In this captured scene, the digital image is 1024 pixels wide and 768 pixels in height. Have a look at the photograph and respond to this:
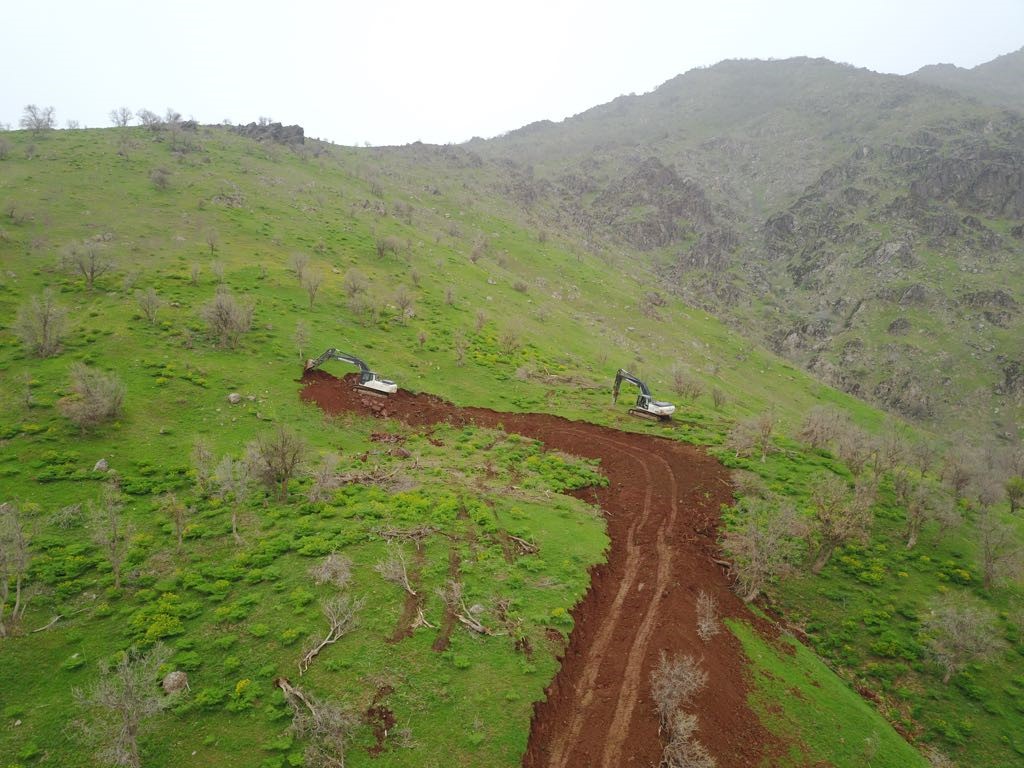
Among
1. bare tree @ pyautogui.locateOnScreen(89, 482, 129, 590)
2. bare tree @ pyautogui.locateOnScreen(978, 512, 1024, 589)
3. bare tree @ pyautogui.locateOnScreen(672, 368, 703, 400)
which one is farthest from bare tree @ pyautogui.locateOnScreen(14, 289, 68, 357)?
bare tree @ pyautogui.locateOnScreen(978, 512, 1024, 589)

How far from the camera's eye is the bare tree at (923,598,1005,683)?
18.4 meters

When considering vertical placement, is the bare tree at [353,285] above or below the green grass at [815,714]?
above

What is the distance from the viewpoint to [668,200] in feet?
568

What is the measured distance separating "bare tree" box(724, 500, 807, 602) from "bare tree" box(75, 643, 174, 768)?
21.5 metres

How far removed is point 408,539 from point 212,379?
23414 mm

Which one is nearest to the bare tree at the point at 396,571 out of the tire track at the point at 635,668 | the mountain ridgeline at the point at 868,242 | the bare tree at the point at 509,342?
the tire track at the point at 635,668

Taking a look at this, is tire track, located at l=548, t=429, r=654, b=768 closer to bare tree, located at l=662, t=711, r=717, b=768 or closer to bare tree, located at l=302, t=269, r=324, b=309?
bare tree, located at l=662, t=711, r=717, b=768

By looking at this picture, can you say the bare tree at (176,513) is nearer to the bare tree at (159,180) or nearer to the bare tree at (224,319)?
the bare tree at (224,319)

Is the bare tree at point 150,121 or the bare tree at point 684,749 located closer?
the bare tree at point 684,749

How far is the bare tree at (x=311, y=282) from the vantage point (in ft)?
175

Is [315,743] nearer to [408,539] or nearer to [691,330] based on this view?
[408,539]

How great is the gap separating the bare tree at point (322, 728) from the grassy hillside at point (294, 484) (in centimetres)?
47

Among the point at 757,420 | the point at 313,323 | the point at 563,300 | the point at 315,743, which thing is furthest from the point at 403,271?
the point at 315,743

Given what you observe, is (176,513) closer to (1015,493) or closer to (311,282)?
(311,282)
